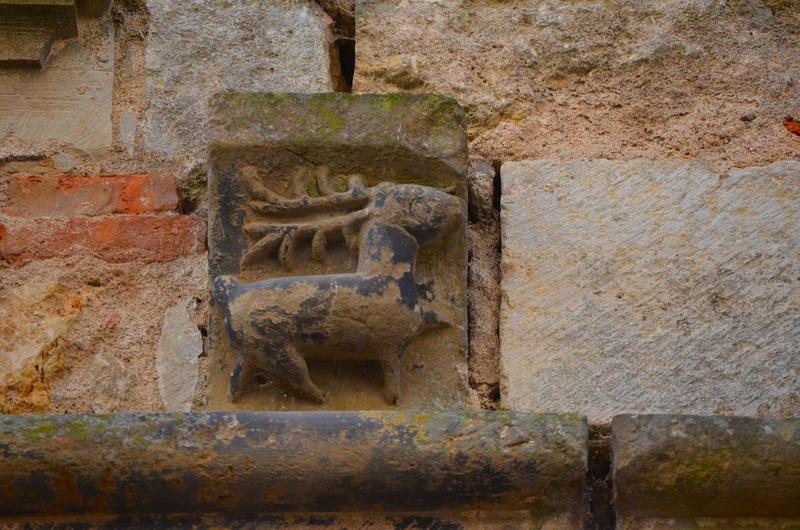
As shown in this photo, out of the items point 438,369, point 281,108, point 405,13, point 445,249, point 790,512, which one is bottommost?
point 790,512

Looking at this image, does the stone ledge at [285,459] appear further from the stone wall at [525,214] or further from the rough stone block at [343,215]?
the rough stone block at [343,215]

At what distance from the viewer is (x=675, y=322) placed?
259 cm

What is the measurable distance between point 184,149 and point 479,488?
98cm

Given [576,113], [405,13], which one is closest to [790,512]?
[576,113]

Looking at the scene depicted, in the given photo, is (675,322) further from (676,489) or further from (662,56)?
(662,56)

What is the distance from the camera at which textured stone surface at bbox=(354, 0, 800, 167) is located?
2840 mm

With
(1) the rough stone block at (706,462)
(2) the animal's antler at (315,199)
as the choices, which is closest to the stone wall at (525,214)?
(1) the rough stone block at (706,462)

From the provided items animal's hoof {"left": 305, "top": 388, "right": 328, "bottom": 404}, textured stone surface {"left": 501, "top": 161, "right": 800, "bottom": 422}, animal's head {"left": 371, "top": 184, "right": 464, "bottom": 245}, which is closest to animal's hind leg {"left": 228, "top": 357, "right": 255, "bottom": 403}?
animal's hoof {"left": 305, "top": 388, "right": 328, "bottom": 404}

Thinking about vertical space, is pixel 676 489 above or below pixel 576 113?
below

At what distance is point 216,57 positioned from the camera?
9.82 ft

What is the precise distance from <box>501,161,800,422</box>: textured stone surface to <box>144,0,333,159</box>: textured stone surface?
1.67 feet

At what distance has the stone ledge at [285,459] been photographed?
7.40ft

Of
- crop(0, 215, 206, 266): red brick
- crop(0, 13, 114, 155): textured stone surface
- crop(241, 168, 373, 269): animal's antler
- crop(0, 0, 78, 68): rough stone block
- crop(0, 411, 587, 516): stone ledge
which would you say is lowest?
crop(0, 411, 587, 516): stone ledge

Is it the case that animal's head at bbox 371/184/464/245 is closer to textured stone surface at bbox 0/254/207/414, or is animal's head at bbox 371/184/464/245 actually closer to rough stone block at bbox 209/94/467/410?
rough stone block at bbox 209/94/467/410
